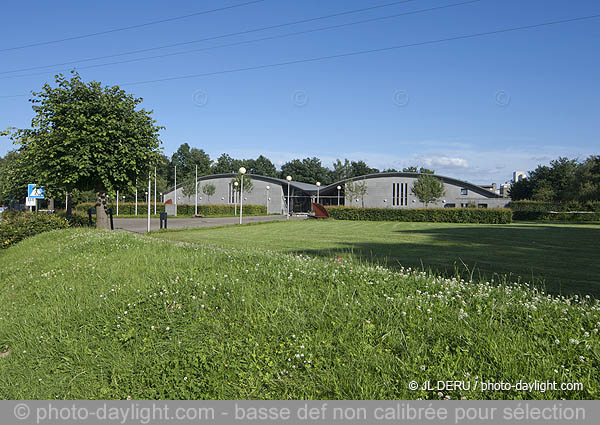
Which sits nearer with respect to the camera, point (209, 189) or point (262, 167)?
point (209, 189)

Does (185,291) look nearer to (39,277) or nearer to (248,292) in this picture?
(248,292)

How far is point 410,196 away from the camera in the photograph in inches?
2485

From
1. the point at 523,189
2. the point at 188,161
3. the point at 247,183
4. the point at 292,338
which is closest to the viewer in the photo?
the point at 292,338

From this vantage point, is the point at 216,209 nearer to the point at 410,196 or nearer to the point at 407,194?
the point at 407,194

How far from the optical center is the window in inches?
2501

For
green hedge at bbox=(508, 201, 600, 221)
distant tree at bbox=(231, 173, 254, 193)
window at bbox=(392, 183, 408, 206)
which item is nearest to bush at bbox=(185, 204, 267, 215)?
distant tree at bbox=(231, 173, 254, 193)

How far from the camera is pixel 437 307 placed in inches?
170

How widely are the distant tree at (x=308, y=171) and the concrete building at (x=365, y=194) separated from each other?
39.6 meters

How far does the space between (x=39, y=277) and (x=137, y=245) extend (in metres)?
2.27

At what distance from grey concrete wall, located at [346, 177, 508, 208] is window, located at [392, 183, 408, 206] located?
0.34 meters

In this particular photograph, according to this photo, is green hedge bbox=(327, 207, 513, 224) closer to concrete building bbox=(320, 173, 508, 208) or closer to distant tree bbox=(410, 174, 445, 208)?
distant tree bbox=(410, 174, 445, 208)

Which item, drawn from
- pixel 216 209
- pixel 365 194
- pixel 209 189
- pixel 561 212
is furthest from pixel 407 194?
pixel 209 189

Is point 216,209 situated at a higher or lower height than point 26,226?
higher

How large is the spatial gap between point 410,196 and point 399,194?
1.70 metres
